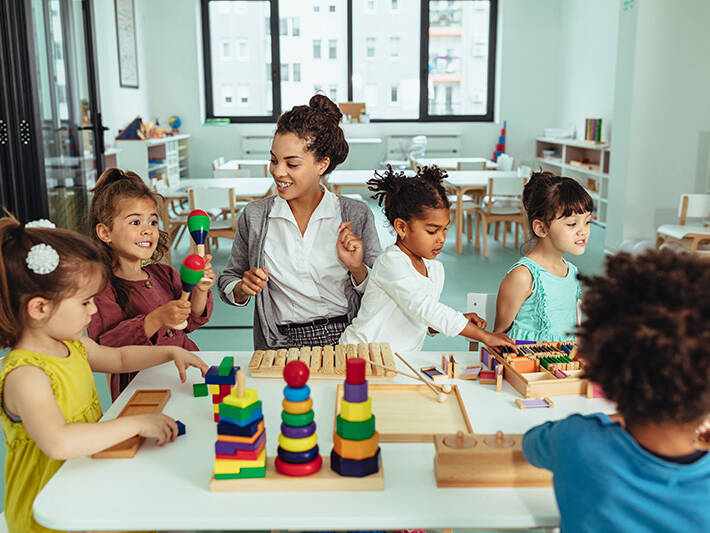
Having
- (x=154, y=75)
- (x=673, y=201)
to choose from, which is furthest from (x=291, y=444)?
(x=154, y=75)

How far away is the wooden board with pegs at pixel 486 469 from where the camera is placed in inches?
42.2

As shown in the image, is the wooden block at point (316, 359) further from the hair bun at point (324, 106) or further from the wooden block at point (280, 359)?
the hair bun at point (324, 106)

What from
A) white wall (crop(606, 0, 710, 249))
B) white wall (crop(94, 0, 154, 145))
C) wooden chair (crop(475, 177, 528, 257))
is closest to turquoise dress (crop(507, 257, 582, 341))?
wooden chair (crop(475, 177, 528, 257))

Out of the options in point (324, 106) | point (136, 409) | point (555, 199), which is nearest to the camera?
point (136, 409)

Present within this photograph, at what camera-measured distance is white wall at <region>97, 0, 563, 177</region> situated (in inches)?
366

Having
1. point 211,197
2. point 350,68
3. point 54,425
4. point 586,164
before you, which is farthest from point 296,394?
point 350,68

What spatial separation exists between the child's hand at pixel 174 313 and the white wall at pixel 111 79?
6197mm

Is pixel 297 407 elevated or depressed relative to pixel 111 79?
depressed

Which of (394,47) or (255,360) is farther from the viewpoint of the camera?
(394,47)

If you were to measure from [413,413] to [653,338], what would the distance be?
0.61 metres

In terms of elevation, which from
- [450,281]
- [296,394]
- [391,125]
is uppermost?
[391,125]

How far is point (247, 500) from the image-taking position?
104cm

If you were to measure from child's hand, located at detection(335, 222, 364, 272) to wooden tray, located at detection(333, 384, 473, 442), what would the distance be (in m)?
0.63

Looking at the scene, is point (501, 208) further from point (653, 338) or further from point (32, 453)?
point (653, 338)
